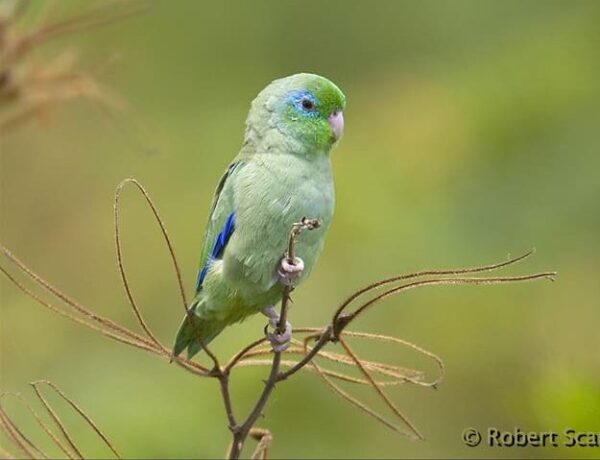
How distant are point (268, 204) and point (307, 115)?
19cm

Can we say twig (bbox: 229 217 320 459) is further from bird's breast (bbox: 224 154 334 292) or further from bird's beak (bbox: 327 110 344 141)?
bird's beak (bbox: 327 110 344 141)

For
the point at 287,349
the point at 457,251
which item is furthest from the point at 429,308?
Result: the point at 287,349

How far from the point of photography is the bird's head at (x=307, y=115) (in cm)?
188

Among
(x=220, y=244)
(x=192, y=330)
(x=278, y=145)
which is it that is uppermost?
(x=278, y=145)

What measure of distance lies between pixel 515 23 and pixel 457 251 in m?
1.71

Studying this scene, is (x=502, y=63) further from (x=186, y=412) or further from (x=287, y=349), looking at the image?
(x=287, y=349)

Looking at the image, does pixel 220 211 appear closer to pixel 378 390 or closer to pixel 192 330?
pixel 192 330

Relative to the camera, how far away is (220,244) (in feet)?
6.28

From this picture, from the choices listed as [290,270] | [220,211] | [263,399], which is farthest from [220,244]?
[263,399]

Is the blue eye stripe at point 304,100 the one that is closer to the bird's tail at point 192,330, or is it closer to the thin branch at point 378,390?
the bird's tail at point 192,330

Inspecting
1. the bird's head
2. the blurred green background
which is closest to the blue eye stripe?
the bird's head

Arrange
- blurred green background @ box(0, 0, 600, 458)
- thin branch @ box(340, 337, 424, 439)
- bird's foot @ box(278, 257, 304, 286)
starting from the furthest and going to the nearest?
blurred green background @ box(0, 0, 600, 458) → bird's foot @ box(278, 257, 304, 286) → thin branch @ box(340, 337, 424, 439)

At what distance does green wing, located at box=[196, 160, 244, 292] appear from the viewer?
6.22 ft

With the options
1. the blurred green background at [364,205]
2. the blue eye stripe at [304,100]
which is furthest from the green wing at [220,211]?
the blurred green background at [364,205]
